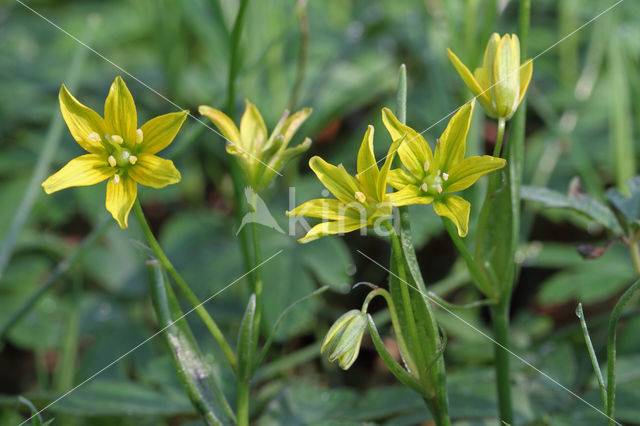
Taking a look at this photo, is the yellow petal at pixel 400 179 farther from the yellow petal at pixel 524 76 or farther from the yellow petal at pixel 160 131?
the yellow petal at pixel 160 131

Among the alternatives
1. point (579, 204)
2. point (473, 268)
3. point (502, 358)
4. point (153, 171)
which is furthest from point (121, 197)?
point (579, 204)

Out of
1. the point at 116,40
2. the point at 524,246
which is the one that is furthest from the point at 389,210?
the point at 116,40

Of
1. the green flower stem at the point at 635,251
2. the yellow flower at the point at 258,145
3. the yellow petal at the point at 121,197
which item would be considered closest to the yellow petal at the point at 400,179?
the yellow flower at the point at 258,145

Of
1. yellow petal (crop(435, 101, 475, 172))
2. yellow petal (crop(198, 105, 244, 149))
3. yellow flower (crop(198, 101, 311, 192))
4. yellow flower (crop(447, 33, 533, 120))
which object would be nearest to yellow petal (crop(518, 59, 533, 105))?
yellow flower (crop(447, 33, 533, 120))

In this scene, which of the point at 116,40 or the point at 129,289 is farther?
the point at 116,40

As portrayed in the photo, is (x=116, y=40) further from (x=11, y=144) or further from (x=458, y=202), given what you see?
(x=458, y=202)

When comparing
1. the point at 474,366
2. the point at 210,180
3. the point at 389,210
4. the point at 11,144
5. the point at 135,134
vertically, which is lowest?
the point at 474,366

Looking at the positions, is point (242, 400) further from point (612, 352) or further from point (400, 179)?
point (612, 352)
